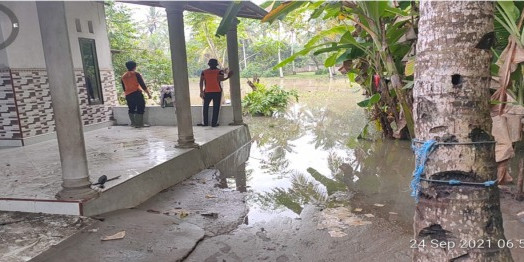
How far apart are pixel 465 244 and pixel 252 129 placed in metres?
10.0

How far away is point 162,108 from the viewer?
9336mm

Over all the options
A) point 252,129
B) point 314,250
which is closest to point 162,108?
point 252,129

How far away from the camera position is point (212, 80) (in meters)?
8.29

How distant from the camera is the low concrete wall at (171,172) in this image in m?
4.20

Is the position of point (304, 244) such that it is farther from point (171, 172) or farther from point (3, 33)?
point (3, 33)

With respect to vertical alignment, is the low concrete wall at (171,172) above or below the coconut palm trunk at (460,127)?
below

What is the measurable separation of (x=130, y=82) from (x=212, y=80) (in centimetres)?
194

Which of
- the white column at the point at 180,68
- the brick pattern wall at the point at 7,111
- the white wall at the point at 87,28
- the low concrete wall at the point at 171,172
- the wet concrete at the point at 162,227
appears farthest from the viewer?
the white wall at the point at 87,28

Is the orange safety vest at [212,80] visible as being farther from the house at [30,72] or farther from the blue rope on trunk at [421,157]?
the blue rope on trunk at [421,157]

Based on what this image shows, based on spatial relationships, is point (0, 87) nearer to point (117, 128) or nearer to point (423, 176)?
point (117, 128)

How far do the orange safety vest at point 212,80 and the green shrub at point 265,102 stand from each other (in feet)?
19.6

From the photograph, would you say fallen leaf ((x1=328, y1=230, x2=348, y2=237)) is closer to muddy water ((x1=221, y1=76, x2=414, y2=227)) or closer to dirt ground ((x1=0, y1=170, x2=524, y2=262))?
dirt ground ((x1=0, y1=170, x2=524, y2=262))

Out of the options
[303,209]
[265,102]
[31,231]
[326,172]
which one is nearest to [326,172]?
[326,172]

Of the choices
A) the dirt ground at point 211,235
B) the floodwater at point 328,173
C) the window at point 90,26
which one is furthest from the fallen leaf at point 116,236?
the window at point 90,26
